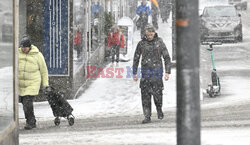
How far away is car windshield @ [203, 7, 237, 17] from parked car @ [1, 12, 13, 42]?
20031 millimetres

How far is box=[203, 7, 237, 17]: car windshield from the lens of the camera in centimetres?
2814

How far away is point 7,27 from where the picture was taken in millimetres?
8508

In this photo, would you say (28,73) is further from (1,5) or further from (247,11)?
(247,11)

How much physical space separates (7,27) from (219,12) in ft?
68.4

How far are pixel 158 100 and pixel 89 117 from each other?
78.1 inches

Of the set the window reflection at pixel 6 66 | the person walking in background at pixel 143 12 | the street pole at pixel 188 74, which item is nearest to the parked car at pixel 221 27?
the person walking in background at pixel 143 12

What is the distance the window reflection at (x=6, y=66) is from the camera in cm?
807

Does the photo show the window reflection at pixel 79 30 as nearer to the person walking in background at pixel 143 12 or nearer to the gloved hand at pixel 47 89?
the gloved hand at pixel 47 89

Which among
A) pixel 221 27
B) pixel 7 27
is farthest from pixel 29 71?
pixel 221 27

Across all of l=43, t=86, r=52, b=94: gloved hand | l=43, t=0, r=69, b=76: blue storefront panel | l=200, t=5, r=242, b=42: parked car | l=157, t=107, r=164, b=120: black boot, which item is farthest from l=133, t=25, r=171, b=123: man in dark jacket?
l=200, t=5, r=242, b=42: parked car

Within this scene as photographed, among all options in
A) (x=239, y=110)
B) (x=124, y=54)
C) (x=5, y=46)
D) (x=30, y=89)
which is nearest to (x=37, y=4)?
(x=30, y=89)

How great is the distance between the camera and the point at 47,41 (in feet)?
48.8

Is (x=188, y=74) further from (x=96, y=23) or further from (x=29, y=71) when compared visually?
(x=96, y=23)

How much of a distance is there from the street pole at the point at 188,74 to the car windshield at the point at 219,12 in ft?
78.2
